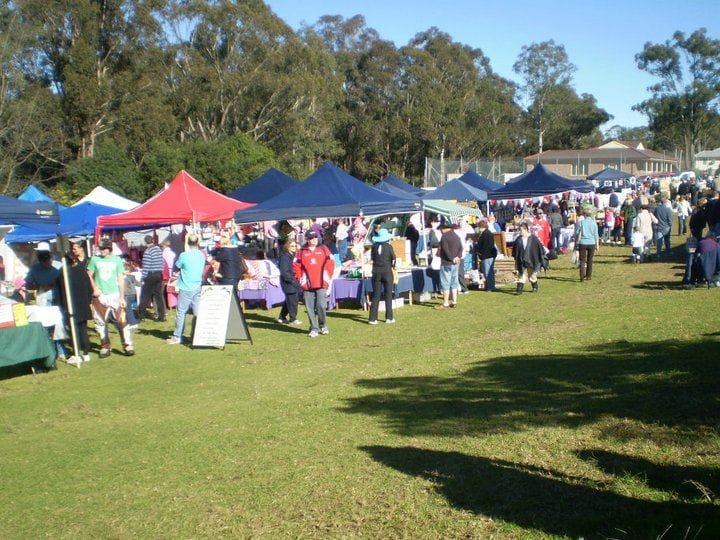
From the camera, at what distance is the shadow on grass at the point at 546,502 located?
4527mm

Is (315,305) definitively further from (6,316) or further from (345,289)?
(6,316)

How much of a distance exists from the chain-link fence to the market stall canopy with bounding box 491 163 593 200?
1606 centimetres

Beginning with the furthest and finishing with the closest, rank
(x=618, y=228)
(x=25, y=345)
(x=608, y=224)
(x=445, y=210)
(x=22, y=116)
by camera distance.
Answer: (x=22, y=116), (x=618, y=228), (x=608, y=224), (x=445, y=210), (x=25, y=345)

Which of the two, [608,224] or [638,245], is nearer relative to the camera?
[638,245]

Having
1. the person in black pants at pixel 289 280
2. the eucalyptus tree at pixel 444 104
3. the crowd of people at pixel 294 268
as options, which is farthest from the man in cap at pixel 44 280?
the eucalyptus tree at pixel 444 104

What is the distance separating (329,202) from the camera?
15.2 metres

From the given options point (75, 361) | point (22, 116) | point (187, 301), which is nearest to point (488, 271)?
point (187, 301)

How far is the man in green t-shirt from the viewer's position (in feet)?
37.4

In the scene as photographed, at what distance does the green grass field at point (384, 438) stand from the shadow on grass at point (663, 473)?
23 mm

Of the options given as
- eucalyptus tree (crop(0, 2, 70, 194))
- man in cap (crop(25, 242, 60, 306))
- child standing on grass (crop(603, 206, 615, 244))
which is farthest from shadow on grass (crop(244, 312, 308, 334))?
eucalyptus tree (crop(0, 2, 70, 194))

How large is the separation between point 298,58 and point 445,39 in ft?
71.2

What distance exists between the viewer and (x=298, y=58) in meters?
48.2

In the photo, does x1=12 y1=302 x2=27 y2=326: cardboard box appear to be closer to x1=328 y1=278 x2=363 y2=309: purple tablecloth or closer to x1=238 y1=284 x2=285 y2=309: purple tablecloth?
x1=238 y1=284 x2=285 y2=309: purple tablecloth

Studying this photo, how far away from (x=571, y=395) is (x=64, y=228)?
13019mm
